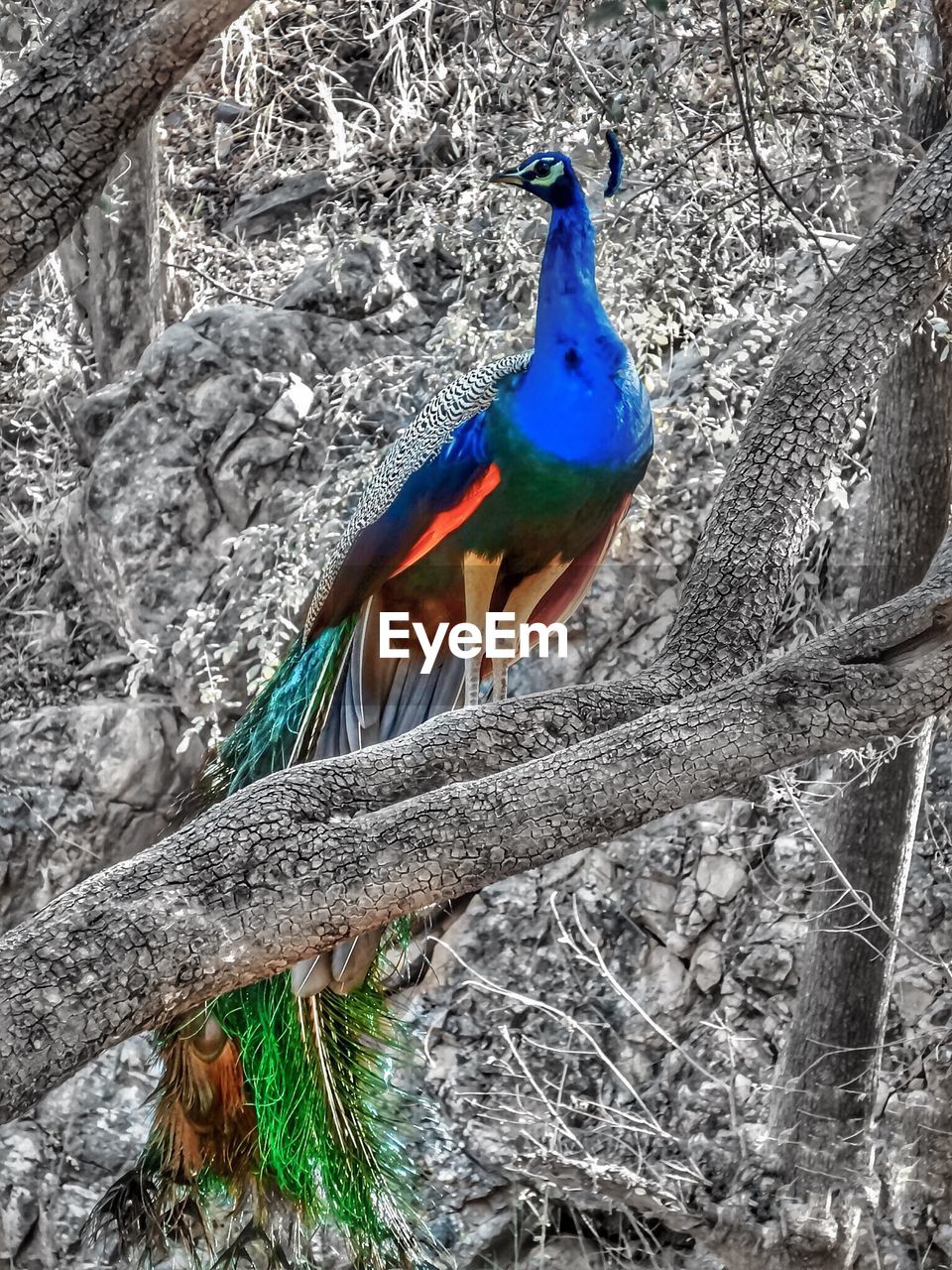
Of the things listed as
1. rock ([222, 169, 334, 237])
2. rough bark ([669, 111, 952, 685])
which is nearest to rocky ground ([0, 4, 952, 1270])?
rock ([222, 169, 334, 237])

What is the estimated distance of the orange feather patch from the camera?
9.82ft

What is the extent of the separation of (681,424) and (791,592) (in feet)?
1.88

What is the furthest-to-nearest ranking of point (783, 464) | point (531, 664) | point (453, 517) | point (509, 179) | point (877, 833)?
point (531, 664) → point (877, 833) → point (453, 517) → point (509, 179) → point (783, 464)

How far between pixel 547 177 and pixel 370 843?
5.36 ft

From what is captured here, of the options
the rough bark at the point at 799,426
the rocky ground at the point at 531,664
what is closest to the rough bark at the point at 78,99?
the rough bark at the point at 799,426

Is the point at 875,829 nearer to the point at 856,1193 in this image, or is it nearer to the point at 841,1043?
the point at 841,1043

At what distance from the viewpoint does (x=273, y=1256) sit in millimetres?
2527

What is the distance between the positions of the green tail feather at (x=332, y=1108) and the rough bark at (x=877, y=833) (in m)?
1.31

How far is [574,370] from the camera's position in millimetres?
2922

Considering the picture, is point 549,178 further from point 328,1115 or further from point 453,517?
point 328,1115

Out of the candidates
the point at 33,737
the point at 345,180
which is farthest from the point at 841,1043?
the point at 345,180

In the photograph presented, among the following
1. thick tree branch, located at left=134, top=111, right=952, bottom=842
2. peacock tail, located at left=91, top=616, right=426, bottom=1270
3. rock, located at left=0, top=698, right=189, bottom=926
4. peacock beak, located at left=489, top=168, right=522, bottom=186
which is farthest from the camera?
rock, located at left=0, top=698, right=189, bottom=926

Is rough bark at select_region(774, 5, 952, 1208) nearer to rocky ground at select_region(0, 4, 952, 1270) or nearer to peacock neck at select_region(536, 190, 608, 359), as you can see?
rocky ground at select_region(0, 4, 952, 1270)

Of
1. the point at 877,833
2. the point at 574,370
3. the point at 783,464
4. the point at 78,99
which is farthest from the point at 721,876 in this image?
the point at 78,99
